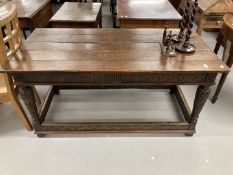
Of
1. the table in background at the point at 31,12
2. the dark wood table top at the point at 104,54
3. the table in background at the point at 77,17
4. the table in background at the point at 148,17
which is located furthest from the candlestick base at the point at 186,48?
the table in background at the point at 31,12

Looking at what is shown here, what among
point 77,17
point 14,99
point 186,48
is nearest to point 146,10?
point 77,17

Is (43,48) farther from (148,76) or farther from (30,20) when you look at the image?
(30,20)

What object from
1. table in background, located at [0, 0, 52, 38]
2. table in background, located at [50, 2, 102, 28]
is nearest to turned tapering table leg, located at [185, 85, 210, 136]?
table in background, located at [50, 2, 102, 28]

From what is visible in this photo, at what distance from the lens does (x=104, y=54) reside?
1433 millimetres

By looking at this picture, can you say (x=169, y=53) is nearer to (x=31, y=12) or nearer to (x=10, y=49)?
(x=10, y=49)

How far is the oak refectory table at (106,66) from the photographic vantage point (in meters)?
1.29

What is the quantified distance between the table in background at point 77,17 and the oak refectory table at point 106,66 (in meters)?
0.80

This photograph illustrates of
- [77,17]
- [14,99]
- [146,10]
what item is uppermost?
[146,10]

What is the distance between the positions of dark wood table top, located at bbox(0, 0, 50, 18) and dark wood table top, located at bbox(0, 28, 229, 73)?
877 millimetres

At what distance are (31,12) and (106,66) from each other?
66.3 inches

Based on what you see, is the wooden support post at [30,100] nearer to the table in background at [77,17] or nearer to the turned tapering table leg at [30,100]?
the turned tapering table leg at [30,100]

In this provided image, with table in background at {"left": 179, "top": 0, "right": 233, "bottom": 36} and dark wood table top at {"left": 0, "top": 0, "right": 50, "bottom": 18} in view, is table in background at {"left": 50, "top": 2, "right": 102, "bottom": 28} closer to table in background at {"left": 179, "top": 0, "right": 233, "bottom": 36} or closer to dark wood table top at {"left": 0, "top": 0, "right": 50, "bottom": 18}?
dark wood table top at {"left": 0, "top": 0, "right": 50, "bottom": 18}

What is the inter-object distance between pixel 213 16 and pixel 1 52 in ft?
6.93

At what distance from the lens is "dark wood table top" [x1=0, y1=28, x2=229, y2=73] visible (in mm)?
1289
